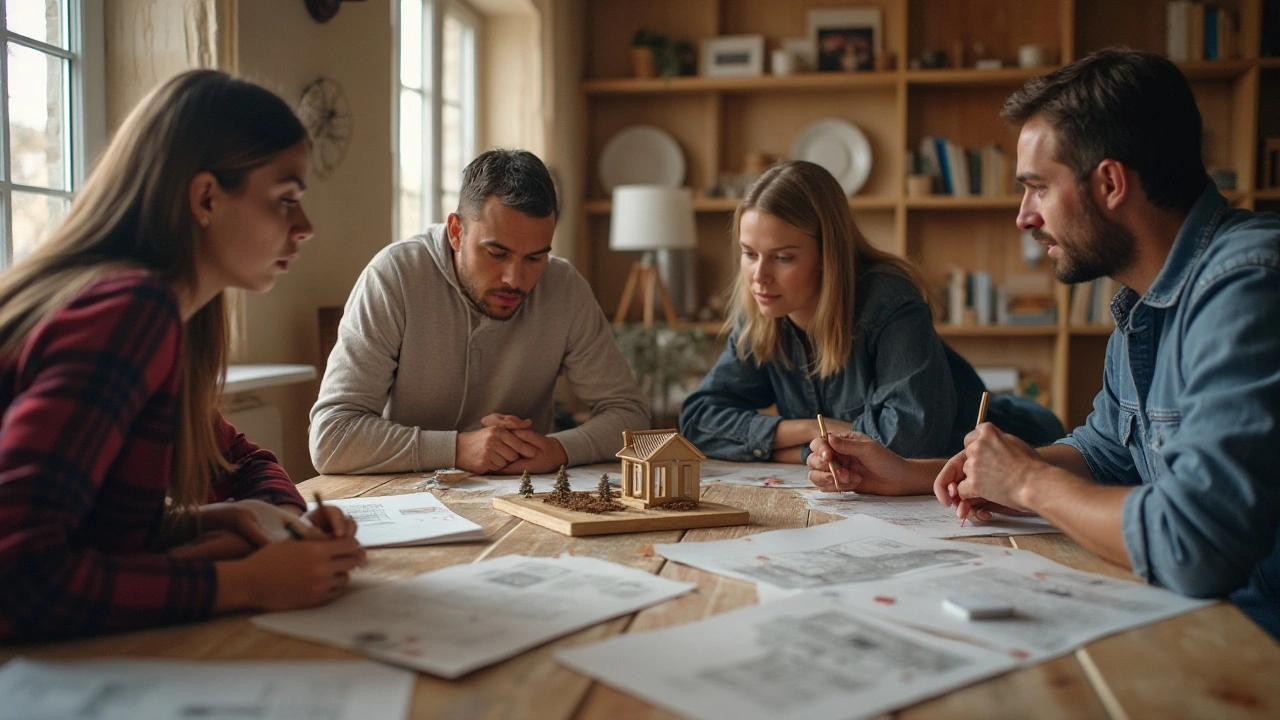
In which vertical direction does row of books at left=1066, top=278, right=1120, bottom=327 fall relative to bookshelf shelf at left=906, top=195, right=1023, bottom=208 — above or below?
below

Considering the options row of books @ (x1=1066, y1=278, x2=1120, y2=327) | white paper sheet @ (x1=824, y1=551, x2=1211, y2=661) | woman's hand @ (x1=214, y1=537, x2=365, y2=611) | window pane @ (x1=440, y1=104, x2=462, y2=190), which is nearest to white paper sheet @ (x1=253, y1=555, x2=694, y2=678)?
woman's hand @ (x1=214, y1=537, x2=365, y2=611)

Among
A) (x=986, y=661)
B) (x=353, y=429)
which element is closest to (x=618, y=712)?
(x=986, y=661)

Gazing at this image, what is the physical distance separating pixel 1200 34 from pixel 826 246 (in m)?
3.53

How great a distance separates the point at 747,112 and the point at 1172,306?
4195 millimetres

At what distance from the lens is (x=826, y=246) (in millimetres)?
2213

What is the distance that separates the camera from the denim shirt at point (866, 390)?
6.78ft

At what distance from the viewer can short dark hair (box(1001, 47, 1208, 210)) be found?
138 cm

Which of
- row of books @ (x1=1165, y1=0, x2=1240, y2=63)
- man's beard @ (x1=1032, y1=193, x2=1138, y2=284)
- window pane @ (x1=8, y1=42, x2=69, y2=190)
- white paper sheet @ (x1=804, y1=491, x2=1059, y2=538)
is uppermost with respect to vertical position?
row of books @ (x1=1165, y1=0, x2=1240, y2=63)

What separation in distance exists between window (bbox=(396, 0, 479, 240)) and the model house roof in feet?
7.84

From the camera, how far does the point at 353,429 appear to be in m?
1.95

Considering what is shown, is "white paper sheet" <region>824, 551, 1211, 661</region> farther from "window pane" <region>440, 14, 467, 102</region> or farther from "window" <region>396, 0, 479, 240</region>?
"window pane" <region>440, 14, 467, 102</region>

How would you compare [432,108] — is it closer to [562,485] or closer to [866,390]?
[866,390]

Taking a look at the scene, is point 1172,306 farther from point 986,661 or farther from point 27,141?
point 27,141

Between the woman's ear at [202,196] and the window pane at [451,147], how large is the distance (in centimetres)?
321
